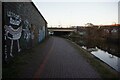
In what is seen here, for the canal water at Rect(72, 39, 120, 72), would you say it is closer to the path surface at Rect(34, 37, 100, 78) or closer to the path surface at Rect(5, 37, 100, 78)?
the path surface at Rect(34, 37, 100, 78)

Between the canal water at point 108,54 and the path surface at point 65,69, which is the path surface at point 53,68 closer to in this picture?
the path surface at point 65,69

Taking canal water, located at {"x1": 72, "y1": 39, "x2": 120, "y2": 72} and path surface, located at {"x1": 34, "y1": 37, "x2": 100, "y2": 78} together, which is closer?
path surface, located at {"x1": 34, "y1": 37, "x2": 100, "y2": 78}

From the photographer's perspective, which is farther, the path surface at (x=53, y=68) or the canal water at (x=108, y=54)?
the canal water at (x=108, y=54)

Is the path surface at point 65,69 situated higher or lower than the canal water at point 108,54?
higher

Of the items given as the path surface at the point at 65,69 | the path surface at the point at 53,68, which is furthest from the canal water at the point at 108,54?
the path surface at the point at 53,68

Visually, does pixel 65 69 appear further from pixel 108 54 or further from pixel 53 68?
pixel 108 54

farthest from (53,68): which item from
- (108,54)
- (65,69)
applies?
(108,54)

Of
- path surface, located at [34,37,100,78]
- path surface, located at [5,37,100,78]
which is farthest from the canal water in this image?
path surface, located at [5,37,100,78]

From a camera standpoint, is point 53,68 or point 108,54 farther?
point 108,54

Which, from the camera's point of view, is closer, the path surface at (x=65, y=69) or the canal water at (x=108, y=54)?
the path surface at (x=65, y=69)

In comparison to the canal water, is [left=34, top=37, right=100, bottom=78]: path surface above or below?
above

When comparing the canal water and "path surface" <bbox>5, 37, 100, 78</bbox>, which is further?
the canal water

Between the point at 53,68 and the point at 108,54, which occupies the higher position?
the point at 53,68

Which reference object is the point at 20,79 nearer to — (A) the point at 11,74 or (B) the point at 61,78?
(A) the point at 11,74
